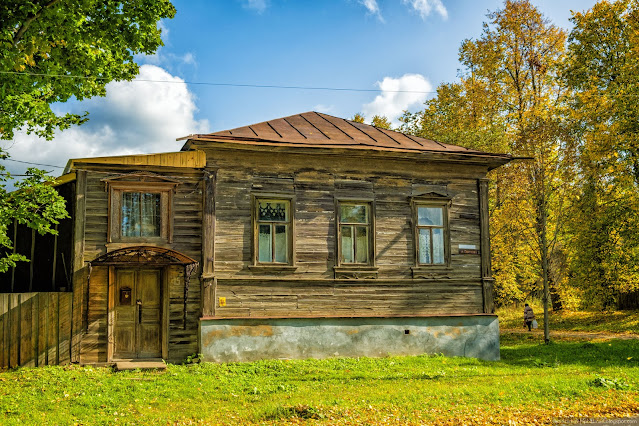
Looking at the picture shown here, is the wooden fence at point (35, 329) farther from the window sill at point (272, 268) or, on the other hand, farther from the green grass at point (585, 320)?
the green grass at point (585, 320)

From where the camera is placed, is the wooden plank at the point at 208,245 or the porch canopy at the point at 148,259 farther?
the wooden plank at the point at 208,245

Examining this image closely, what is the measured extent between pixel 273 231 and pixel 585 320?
59.7 feet

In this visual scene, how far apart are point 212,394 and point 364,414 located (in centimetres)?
309

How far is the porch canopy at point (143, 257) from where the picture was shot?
1340cm

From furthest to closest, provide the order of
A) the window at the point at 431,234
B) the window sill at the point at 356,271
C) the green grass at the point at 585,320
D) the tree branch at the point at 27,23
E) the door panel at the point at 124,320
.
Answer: the green grass at the point at 585,320 → the window at the point at 431,234 → the window sill at the point at 356,271 → the door panel at the point at 124,320 → the tree branch at the point at 27,23

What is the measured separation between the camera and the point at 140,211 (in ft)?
46.7

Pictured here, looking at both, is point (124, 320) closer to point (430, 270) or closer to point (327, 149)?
point (327, 149)

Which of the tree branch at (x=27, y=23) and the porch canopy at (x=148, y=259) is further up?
the tree branch at (x=27, y=23)

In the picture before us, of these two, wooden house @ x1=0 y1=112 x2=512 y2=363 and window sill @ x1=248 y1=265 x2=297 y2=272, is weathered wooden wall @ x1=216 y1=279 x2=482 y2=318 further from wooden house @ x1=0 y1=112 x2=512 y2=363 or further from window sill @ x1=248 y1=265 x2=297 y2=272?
window sill @ x1=248 y1=265 x2=297 y2=272

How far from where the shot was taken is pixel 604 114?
22688 millimetres

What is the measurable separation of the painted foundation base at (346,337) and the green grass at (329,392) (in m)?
0.50

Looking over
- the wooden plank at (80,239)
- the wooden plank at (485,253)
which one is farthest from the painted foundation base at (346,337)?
the wooden plank at (80,239)

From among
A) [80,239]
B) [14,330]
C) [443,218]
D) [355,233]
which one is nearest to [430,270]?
[443,218]

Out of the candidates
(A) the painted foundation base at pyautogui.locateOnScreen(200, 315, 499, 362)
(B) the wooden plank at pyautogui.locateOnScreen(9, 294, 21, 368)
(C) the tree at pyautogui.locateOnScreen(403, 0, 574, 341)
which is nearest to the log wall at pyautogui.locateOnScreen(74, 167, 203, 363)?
(A) the painted foundation base at pyautogui.locateOnScreen(200, 315, 499, 362)
